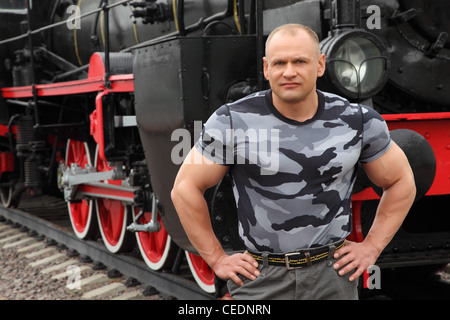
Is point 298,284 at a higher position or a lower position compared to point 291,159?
lower

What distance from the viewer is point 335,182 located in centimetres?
175

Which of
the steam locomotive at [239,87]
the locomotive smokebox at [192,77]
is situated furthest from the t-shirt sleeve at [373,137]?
the locomotive smokebox at [192,77]

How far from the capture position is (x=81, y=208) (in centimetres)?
585

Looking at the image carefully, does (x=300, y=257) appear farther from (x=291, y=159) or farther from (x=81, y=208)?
(x=81, y=208)

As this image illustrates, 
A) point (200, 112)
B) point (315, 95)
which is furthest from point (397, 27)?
point (315, 95)

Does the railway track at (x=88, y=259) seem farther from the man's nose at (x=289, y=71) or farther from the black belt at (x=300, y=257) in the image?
the man's nose at (x=289, y=71)

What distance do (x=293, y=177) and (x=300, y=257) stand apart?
22 centimetres

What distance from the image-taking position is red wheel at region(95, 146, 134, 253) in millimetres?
4941

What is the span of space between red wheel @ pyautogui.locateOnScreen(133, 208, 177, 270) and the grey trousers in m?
2.48

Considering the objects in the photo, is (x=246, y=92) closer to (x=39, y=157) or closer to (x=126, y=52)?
(x=126, y=52)

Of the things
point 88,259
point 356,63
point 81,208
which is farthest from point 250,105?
point 81,208

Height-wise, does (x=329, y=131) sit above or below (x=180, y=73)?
below

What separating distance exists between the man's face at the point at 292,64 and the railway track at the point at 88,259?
2.23m
